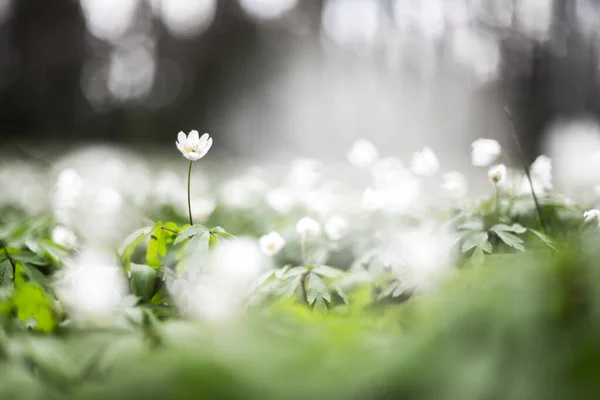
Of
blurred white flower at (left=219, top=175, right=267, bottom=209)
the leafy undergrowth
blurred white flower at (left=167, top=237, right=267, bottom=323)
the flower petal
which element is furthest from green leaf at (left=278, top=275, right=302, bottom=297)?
blurred white flower at (left=219, top=175, right=267, bottom=209)

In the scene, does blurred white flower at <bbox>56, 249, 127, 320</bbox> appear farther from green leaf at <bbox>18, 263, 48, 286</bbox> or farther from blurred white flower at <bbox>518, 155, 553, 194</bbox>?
blurred white flower at <bbox>518, 155, 553, 194</bbox>

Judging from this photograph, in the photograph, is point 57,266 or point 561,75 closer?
point 57,266

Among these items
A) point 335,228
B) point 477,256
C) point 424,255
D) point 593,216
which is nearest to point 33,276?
point 335,228

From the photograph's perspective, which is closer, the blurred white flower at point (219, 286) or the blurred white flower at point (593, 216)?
the blurred white flower at point (219, 286)

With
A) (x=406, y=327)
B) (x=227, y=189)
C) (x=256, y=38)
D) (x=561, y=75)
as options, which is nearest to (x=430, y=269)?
(x=406, y=327)

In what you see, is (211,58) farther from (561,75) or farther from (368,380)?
(368,380)

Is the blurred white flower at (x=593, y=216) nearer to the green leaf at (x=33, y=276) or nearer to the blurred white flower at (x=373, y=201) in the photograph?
the blurred white flower at (x=373, y=201)

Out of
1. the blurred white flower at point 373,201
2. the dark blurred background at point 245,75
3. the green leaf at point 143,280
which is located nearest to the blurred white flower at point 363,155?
the blurred white flower at point 373,201

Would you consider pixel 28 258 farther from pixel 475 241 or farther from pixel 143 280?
pixel 475 241
